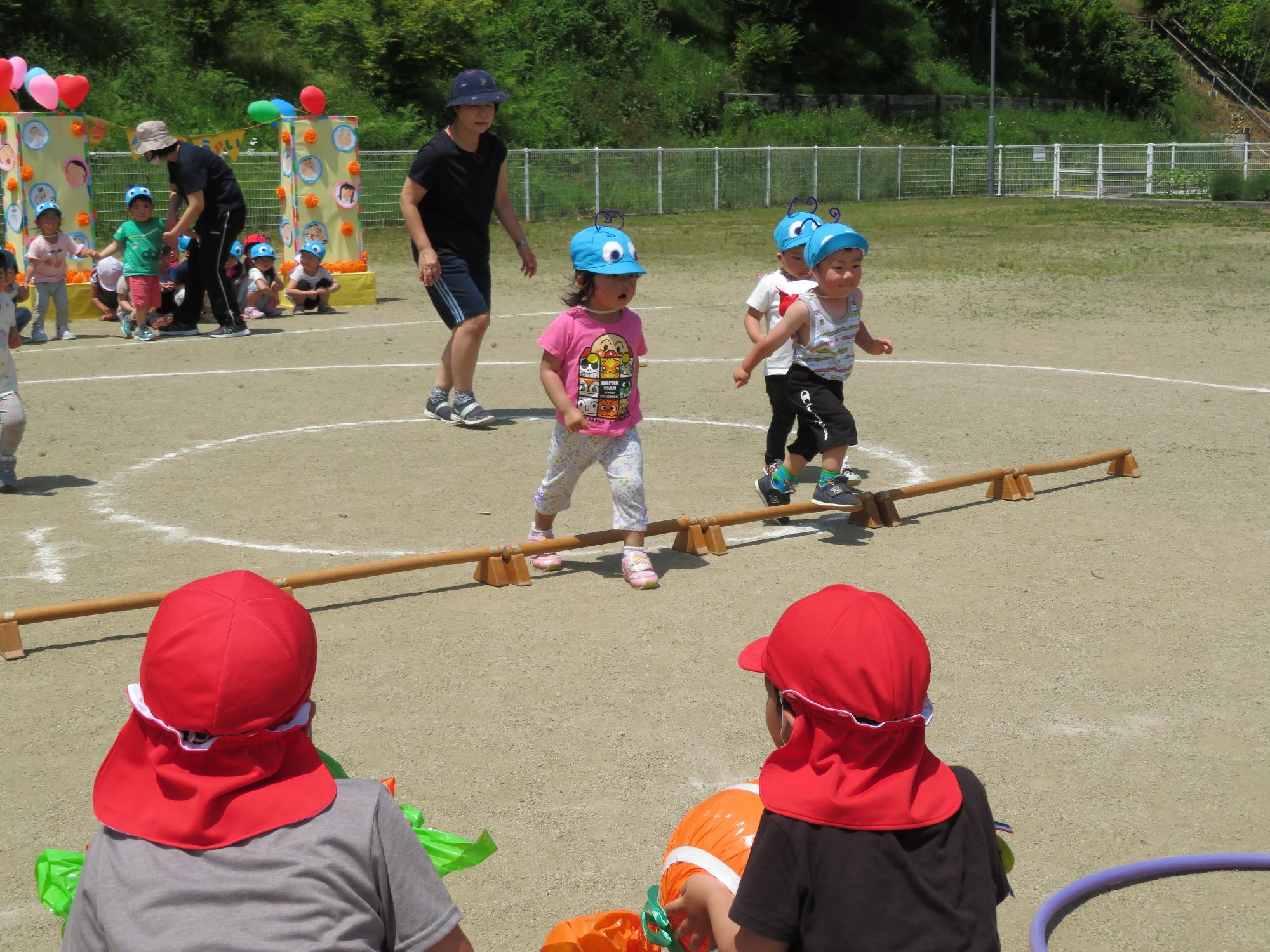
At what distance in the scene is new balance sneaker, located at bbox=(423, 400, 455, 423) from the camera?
9.95 meters

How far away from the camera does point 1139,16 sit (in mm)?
76188

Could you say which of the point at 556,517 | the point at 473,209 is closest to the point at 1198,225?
the point at 473,209

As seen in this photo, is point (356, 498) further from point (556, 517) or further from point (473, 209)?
point (473, 209)

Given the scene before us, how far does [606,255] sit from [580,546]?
4.44 feet

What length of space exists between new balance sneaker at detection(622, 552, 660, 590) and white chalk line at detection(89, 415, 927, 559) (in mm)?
909

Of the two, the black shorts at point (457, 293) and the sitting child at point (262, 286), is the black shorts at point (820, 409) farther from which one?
the sitting child at point (262, 286)

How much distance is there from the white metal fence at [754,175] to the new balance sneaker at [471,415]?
631 inches

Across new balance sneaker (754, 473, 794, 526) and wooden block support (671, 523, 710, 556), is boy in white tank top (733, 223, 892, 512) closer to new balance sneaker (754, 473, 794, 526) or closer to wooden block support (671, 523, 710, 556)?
new balance sneaker (754, 473, 794, 526)

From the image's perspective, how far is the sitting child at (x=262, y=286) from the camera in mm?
16312

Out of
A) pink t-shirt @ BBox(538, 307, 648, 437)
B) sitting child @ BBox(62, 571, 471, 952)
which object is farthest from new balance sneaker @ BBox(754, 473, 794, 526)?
sitting child @ BBox(62, 571, 471, 952)

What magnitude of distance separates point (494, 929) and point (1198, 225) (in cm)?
2949

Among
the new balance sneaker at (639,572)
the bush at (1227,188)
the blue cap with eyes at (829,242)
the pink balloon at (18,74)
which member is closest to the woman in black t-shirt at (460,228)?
the blue cap with eyes at (829,242)

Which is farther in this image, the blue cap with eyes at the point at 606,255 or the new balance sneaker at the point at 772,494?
the new balance sneaker at the point at 772,494

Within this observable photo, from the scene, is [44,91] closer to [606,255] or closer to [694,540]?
[606,255]
